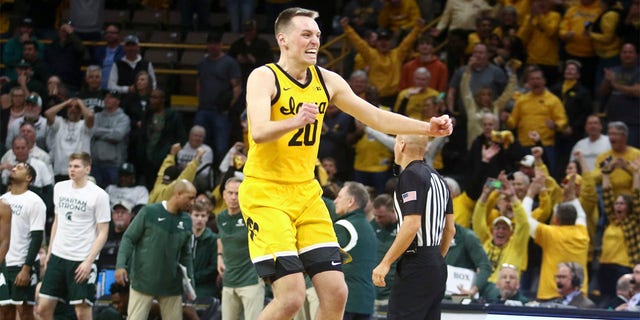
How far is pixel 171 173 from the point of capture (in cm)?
1517

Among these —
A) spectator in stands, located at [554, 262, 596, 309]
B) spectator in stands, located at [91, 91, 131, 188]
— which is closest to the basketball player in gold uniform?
spectator in stands, located at [554, 262, 596, 309]

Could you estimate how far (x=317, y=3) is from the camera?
68.7 feet

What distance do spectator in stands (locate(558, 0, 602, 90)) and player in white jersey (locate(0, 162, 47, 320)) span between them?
339 inches

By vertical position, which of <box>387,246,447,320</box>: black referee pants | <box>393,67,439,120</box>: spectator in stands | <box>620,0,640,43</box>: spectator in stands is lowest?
<box>387,246,447,320</box>: black referee pants

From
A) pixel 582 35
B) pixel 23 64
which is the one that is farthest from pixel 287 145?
pixel 23 64

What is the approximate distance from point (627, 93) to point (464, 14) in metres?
3.13

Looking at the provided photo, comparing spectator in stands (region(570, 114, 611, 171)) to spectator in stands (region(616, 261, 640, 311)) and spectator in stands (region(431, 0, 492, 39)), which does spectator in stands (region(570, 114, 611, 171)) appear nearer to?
spectator in stands (region(431, 0, 492, 39))

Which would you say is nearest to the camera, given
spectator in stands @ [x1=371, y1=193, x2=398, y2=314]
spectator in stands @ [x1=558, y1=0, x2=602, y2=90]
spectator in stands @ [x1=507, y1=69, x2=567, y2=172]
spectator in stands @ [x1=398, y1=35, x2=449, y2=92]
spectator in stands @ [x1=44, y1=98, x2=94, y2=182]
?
spectator in stands @ [x1=371, y1=193, x2=398, y2=314]

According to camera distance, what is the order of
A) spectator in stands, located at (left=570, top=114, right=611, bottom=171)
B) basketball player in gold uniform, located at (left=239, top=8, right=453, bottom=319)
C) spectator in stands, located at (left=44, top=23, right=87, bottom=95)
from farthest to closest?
1. spectator in stands, located at (left=44, top=23, right=87, bottom=95)
2. spectator in stands, located at (left=570, top=114, right=611, bottom=171)
3. basketball player in gold uniform, located at (left=239, top=8, right=453, bottom=319)

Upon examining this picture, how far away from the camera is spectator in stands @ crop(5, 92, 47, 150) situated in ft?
53.1

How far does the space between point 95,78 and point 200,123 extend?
66.4 inches

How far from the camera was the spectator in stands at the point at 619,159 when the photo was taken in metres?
14.6

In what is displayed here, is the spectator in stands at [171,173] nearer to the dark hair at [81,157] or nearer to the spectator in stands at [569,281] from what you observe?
the dark hair at [81,157]

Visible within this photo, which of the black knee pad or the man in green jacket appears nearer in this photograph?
the black knee pad
